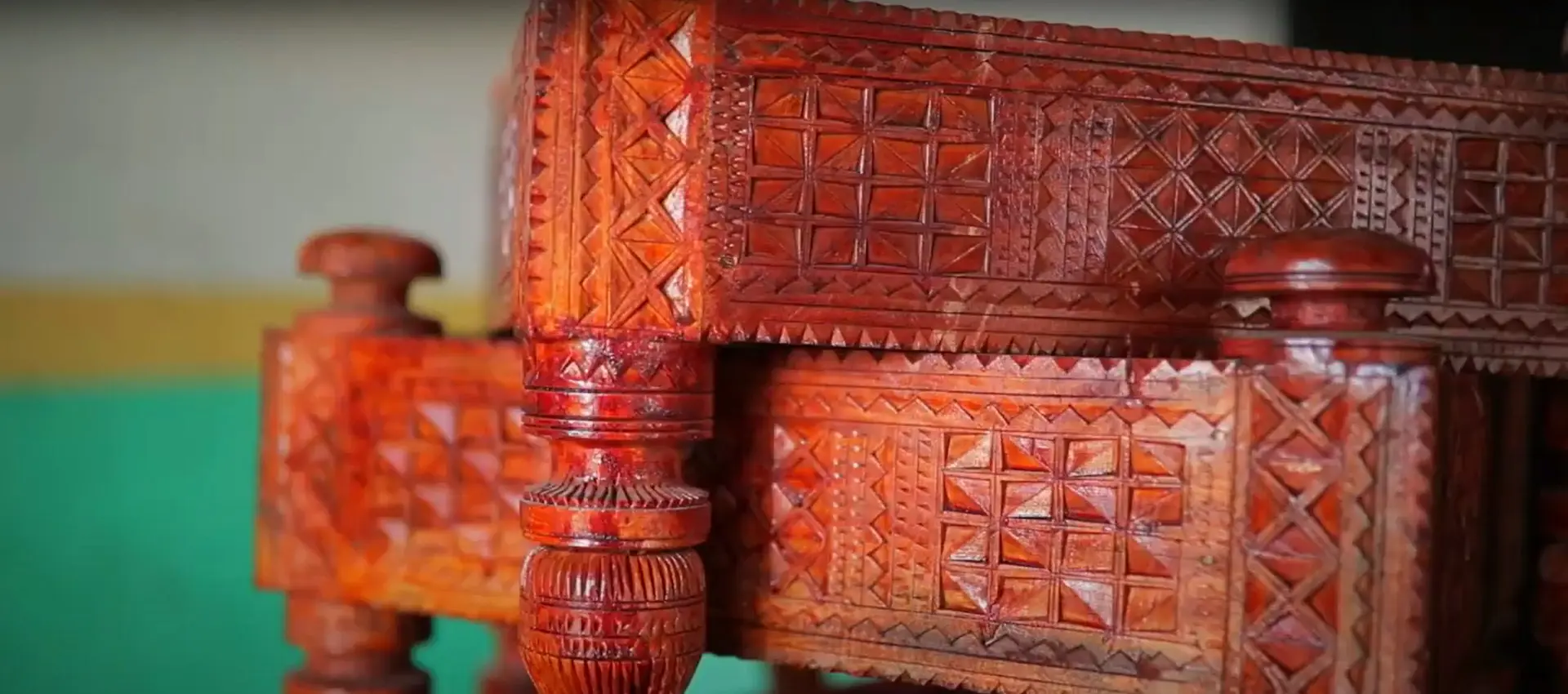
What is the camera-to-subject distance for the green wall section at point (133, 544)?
5.04ft

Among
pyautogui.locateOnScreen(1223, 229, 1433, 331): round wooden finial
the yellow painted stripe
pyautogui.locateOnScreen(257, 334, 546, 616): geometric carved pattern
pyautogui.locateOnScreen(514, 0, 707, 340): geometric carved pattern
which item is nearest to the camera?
pyautogui.locateOnScreen(1223, 229, 1433, 331): round wooden finial

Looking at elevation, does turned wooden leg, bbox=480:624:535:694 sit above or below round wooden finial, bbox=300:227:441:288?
below

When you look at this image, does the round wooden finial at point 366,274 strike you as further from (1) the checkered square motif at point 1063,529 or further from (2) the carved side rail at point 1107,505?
(1) the checkered square motif at point 1063,529

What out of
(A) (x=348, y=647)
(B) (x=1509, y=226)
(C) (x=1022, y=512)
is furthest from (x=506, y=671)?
(B) (x=1509, y=226)

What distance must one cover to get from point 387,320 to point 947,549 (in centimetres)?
53

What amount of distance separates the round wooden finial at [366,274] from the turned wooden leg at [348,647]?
0.24 metres

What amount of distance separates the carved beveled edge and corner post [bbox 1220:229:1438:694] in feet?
0.60

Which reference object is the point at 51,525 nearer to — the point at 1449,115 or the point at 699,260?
the point at 699,260

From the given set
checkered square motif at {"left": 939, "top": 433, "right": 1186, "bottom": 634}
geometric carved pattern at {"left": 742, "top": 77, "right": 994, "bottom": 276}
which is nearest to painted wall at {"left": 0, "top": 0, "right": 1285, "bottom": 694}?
geometric carved pattern at {"left": 742, "top": 77, "right": 994, "bottom": 276}

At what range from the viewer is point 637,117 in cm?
84

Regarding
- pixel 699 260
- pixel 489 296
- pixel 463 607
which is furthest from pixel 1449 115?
pixel 489 296

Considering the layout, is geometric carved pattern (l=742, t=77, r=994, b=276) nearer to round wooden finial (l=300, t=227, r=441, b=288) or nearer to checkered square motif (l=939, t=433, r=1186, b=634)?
checkered square motif (l=939, t=433, r=1186, b=634)

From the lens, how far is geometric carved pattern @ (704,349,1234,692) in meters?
0.80

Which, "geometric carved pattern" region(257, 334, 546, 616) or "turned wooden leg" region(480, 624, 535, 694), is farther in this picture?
"turned wooden leg" region(480, 624, 535, 694)
